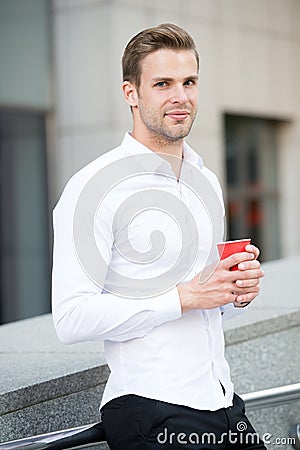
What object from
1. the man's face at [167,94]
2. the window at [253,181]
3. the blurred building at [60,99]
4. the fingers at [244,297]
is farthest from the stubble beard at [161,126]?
the window at [253,181]

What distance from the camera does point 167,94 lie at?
2770mm

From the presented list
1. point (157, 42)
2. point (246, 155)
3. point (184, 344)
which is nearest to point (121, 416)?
point (184, 344)

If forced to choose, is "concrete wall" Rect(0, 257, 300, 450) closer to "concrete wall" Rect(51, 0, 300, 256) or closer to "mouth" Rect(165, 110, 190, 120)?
"mouth" Rect(165, 110, 190, 120)

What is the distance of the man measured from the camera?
8.51 feet

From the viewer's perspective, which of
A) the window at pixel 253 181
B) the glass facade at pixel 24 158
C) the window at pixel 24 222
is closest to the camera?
the glass facade at pixel 24 158

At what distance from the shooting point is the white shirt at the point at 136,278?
258cm

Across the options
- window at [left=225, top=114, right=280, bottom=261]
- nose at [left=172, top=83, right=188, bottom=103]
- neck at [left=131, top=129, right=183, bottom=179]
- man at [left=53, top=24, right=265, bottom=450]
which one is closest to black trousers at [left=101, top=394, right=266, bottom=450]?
man at [left=53, top=24, right=265, bottom=450]

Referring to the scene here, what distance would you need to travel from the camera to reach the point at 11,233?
12.6 m

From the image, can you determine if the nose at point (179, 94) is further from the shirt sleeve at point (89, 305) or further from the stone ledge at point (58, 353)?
the stone ledge at point (58, 353)

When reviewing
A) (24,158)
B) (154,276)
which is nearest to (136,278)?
(154,276)

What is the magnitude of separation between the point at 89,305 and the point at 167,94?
0.69 m

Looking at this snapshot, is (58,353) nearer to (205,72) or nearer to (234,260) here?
(234,260)

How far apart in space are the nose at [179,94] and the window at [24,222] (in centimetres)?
968

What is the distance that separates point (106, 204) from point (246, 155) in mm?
13322
